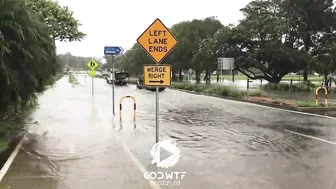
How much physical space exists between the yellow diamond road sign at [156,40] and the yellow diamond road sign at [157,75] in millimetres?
176

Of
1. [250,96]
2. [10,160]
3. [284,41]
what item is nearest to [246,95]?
[250,96]

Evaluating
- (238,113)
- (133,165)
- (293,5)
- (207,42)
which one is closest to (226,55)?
(207,42)

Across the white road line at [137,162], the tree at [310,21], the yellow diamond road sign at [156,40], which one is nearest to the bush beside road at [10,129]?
the white road line at [137,162]

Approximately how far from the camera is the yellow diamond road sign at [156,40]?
7.78m

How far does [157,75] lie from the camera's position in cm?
776

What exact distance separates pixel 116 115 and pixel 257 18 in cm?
2721

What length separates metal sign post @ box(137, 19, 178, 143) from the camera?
7.74 m

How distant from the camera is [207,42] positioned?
4228 cm

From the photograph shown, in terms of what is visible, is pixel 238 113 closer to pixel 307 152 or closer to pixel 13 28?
pixel 307 152

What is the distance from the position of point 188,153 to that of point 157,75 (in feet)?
6.77

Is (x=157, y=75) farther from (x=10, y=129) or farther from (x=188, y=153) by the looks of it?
(x=10, y=129)

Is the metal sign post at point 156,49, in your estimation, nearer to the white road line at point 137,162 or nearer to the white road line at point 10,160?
the white road line at point 137,162

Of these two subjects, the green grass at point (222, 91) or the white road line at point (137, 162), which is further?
the green grass at point (222, 91)

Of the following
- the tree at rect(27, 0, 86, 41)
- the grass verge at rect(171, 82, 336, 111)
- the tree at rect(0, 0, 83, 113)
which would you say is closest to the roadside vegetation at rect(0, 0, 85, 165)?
the tree at rect(0, 0, 83, 113)
